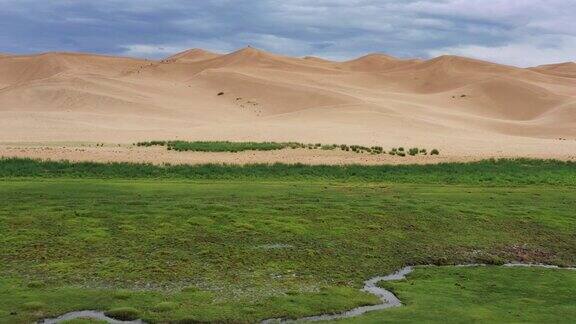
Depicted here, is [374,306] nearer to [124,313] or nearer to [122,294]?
[124,313]

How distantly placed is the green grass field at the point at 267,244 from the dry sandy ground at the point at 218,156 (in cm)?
651

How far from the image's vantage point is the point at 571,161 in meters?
44.9

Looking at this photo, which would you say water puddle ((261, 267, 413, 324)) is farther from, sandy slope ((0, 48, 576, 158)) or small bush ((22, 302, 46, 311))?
sandy slope ((0, 48, 576, 158))

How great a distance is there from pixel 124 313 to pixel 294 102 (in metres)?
89.2

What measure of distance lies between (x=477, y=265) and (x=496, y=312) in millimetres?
5159

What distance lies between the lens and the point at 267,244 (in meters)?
20.5

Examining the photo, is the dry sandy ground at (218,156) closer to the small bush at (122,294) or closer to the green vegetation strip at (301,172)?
the green vegetation strip at (301,172)

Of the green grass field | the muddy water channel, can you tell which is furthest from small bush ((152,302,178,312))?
the muddy water channel

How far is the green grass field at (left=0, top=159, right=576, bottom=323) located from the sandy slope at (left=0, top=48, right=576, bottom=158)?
22238 mm

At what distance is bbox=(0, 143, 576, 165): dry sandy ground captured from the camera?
41.2 metres

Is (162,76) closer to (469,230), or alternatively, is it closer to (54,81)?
(54,81)

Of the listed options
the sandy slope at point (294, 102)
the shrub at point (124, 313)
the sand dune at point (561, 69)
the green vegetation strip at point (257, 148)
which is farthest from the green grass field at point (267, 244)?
the sand dune at point (561, 69)

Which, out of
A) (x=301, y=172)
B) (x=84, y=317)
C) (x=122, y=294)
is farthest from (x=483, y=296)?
(x=301, y=172)

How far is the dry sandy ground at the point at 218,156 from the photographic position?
4122 cm
